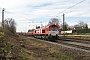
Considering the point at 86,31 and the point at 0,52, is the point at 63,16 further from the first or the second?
the point at 0,52

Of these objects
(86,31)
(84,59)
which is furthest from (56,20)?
(84,59)

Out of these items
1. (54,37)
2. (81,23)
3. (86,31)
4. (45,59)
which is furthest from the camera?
(81,23)

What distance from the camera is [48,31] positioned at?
37.1 m

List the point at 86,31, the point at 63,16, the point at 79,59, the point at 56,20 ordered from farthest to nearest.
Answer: the point at 56,20 → the point at 86,31 → the point at 63,16 → the point at 79,59

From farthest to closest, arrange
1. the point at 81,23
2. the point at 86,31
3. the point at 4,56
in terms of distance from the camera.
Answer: the point at 81,23, the point at 86,31, the point at 4,56

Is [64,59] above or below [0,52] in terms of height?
below

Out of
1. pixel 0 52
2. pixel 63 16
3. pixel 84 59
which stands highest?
pixel 63 16

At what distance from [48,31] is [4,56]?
96.8 ft

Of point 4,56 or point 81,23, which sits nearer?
point 4,56

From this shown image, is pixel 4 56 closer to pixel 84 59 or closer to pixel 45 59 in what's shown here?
pixel 45 59

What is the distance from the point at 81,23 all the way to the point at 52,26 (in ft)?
321

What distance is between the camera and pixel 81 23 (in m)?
132

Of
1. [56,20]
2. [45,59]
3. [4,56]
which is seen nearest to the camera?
[4,56]

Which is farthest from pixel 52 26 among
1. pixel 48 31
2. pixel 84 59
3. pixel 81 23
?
pixel 81 23
